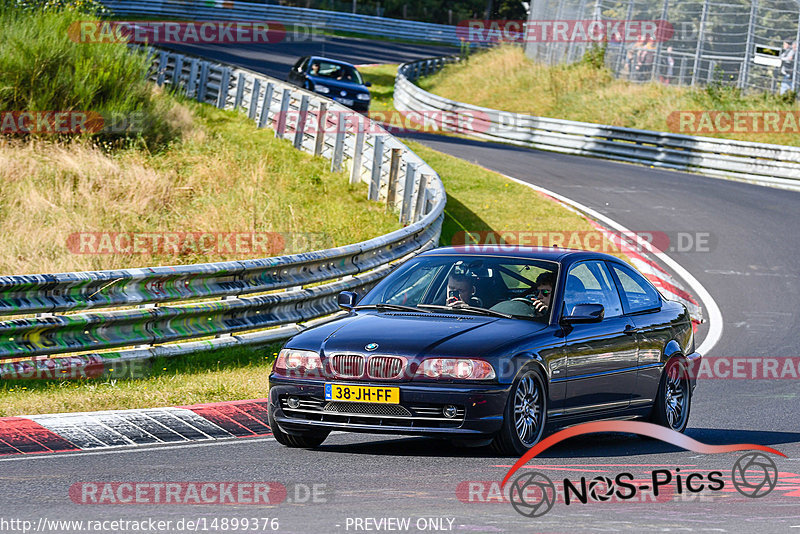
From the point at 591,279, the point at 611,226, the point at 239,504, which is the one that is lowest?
the point at 611,226

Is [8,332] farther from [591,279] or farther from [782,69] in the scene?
[782,69]

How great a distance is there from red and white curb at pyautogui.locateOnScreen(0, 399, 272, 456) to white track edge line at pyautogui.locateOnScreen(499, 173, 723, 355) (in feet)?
21.3

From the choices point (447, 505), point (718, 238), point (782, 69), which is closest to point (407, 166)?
point (718, 238)

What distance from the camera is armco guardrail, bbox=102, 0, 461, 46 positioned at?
57.8 metres

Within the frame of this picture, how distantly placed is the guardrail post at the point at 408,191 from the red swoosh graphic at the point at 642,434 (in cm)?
991

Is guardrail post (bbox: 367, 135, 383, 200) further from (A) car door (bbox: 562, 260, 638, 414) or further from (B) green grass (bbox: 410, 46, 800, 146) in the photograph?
(B) green grass (bbox: 410, 46, 800, 146)

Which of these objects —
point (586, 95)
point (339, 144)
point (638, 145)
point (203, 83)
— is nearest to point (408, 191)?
point (339, 144)

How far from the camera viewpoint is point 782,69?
35.3m

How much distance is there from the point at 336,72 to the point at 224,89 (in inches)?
222

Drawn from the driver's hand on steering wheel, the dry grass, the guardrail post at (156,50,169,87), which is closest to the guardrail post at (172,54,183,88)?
the guardrail post at (156,50,169,87)

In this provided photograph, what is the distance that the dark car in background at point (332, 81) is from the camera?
31853 millimetres

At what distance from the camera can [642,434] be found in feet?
28.5

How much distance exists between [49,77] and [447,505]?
19022 millimetres

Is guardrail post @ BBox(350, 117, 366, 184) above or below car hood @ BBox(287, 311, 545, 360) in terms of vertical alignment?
below
